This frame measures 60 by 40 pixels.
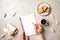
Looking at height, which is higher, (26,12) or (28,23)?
(26,12)

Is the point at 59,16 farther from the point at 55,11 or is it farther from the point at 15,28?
the point at 15,28

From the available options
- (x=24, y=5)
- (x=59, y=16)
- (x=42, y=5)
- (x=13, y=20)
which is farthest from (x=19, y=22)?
(x=59, y=16)

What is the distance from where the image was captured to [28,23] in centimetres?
153

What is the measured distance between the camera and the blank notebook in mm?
1513

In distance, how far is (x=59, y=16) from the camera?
147 centimetres

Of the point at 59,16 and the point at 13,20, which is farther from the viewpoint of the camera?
the point at 13,20

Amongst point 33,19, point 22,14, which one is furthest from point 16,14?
point 33,19

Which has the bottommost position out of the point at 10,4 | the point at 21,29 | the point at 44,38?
the point at 44,38

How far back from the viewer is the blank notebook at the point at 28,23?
151 cm

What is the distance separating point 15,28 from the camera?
155 cm

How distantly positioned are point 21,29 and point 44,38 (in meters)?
0.25

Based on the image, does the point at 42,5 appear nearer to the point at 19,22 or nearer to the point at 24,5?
the point at 24,5

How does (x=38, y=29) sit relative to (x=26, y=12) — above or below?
below

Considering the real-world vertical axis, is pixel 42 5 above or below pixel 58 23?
above
